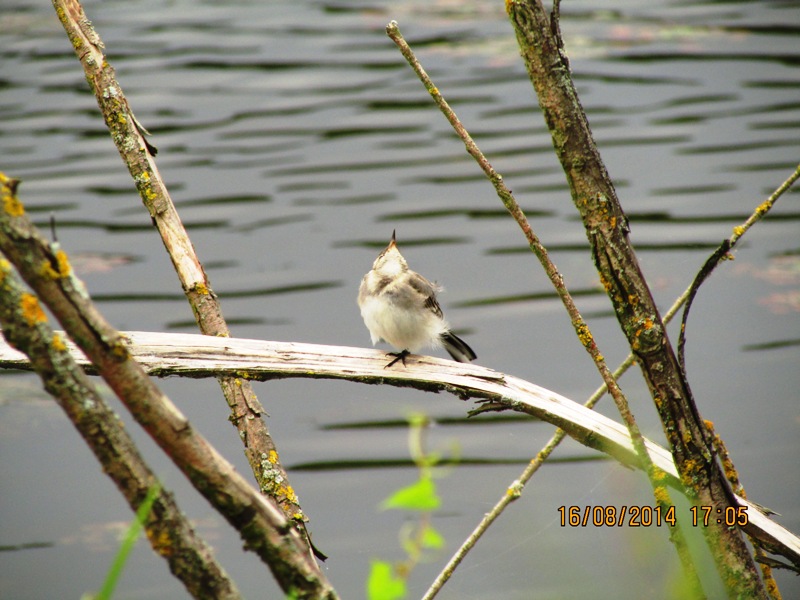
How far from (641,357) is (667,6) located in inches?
505

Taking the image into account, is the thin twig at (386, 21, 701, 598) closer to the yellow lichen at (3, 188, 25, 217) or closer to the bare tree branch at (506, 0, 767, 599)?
the bare tree branch at (506, 0, 767, 599)

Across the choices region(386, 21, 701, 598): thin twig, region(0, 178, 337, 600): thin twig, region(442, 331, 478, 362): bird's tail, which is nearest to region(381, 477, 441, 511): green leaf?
region(0, 178, 337, 600): thin twig

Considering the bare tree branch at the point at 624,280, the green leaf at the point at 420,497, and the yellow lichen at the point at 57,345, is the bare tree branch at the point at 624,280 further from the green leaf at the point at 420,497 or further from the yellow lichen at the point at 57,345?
the yellow lichen at the point at 57,345

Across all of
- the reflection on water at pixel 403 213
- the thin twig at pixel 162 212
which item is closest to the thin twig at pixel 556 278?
the reflection on water at pixel 403 213

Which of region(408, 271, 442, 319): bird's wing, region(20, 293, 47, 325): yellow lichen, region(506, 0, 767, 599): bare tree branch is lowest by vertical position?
region(20, 293, 47, 325): yellow lichen

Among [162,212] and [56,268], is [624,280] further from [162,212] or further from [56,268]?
[162,212]

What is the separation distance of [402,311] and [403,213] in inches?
206

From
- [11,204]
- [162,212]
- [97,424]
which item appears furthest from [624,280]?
[162,212]

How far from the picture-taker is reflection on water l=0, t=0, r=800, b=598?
618 centimetres

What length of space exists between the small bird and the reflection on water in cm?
140

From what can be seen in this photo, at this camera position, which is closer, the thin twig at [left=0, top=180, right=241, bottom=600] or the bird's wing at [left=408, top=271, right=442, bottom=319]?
the thin twig at [left=0, top=180, right=241, bottom=600]

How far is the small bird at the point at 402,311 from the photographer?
14.1ft

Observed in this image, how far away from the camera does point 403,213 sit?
375 inches

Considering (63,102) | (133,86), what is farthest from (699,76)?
(63,102)
